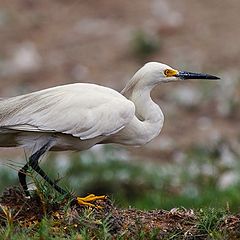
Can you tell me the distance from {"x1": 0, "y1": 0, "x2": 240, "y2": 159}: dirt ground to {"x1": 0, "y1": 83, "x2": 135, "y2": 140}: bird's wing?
7.38 metres

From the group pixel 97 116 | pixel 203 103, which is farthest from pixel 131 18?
pixel 97 116

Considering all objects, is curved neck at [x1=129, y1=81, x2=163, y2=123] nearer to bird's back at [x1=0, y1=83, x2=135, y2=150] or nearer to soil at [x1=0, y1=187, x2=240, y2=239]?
bird's back at [x1=0, y1=83, x2=135, y2=150]

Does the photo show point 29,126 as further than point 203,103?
No

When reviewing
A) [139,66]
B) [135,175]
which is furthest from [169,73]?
Result: [139,66]

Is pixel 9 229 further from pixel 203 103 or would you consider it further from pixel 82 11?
pixel 82 11

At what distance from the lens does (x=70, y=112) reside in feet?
19.9

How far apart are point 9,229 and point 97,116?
1104 millimetres

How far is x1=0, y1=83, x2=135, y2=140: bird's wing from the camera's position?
19.7 feet

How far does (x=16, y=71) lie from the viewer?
1608 centimetres

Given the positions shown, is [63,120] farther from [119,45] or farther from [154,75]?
[119,45]

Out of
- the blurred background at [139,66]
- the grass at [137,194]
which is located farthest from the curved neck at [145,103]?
the blurred background at [139,66]

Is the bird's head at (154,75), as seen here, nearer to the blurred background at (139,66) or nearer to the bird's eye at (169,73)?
the bird's eye at (169,73)

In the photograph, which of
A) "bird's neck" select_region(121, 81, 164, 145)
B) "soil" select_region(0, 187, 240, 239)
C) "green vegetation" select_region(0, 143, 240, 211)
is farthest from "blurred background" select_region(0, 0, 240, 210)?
"soil" select_region(0, 187, 240, 239)

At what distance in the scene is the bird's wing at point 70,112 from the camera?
6000mm
